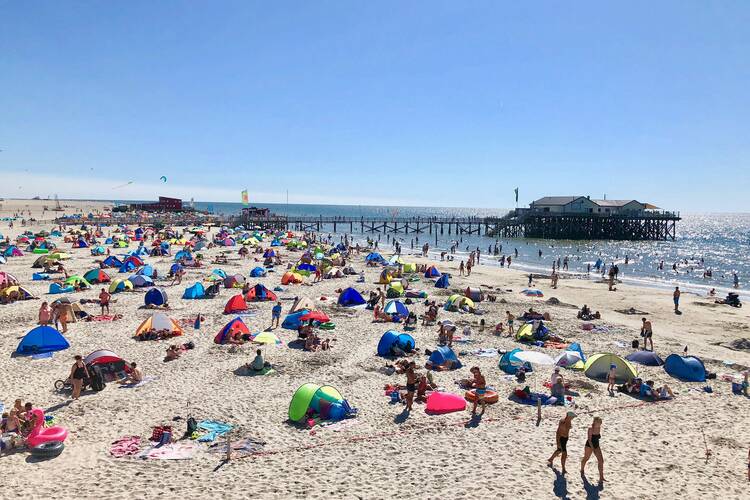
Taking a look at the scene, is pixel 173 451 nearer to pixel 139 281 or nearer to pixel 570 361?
pixel 570 361

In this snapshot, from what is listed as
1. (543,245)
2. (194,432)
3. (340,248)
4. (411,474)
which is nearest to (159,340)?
(194,432)

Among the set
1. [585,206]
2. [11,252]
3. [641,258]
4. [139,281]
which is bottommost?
[641,258]

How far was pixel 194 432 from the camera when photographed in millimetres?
9773

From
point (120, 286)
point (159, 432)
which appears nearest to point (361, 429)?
point (159, 432)

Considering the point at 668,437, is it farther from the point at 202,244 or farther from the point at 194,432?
the point at 202,244

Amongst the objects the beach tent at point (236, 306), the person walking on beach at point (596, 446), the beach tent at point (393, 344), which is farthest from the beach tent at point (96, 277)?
the person walking on beach at point (596, 446)

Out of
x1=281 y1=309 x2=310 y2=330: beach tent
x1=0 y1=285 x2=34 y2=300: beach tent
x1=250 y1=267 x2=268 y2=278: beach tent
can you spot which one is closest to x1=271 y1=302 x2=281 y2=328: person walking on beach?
x1=281 y1=309 x2=310 y2=330: beach tent

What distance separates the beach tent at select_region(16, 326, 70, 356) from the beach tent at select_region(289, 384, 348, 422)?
8223 millimetres

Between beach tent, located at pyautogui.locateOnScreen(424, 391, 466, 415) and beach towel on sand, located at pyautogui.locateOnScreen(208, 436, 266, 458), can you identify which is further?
beach tent, located at pyautogui.locateOnScreen(424, 391, 466, 415)

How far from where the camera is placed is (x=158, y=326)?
16234 millimetres

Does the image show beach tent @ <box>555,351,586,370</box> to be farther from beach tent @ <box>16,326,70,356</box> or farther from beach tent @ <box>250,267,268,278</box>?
beach tent @ <box>250,267,268,278</box>

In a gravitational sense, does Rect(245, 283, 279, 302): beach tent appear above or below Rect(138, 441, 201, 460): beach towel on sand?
above

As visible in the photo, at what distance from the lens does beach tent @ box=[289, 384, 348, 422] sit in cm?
1060

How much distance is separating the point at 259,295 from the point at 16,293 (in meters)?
9.84
